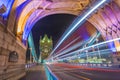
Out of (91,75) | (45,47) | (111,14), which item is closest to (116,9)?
(111,14)

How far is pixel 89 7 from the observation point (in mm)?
30531

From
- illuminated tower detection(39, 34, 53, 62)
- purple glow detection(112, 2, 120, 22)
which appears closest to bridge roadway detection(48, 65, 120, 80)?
purple glow detection(112, 2, 120, 22)

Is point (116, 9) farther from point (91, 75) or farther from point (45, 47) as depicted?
point (45, 47)

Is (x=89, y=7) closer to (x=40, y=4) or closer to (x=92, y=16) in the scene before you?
(x=92, y=16)

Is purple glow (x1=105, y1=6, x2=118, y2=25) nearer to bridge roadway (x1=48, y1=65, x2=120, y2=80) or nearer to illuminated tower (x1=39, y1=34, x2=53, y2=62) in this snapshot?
bridge roadway (x1=48, y1=65, x2=120, y2=80)

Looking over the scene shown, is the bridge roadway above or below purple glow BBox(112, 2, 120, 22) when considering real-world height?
below

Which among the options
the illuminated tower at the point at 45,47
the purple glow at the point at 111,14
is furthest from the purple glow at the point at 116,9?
the illuminated tower at the point at 45,47

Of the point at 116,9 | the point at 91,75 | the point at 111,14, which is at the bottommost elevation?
the point at 91,75

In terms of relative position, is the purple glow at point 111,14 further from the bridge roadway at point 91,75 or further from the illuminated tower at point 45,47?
the illuminated tower at point 45,47

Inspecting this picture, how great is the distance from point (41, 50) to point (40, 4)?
5314 inches

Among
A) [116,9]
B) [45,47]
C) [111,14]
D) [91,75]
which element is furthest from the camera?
[45,47]

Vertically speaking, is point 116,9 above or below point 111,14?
above

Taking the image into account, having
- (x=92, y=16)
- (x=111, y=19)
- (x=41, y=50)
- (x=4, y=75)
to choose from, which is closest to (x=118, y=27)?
(x=111, y=19)

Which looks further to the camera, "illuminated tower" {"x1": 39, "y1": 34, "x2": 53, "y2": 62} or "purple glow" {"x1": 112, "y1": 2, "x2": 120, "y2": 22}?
"illuminated tower" {"x1": 39, "y1": 34, "x2": 53, "y2": 62}
